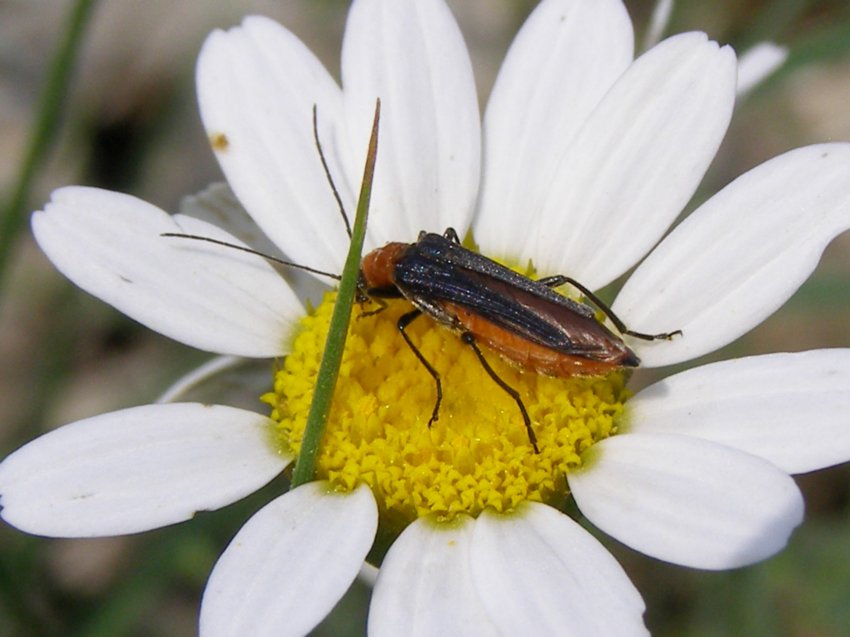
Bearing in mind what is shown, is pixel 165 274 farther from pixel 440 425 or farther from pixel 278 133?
pixel 440 425

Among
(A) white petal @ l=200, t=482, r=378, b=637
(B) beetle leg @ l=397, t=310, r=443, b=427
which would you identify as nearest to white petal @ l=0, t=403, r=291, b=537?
(A) white petal @ l=200, t=482, r=378, b=637

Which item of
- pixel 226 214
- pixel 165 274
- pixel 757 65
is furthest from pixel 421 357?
pixel 757 65

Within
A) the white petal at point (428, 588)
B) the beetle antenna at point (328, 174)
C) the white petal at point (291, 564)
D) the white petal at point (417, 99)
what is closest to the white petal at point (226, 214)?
the beetle antenna at point (328, 174)

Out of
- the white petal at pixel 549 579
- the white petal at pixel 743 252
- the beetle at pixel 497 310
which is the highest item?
the white petal at pixel 743 252

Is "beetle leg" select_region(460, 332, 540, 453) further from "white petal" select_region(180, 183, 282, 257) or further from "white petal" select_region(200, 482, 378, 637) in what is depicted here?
"white petal" select_region(180, 183, 282, 257)

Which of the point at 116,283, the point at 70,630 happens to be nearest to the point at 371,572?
the point at 116,283

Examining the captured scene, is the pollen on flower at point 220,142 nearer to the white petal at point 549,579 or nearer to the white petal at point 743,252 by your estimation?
the white petal at point 743,252
